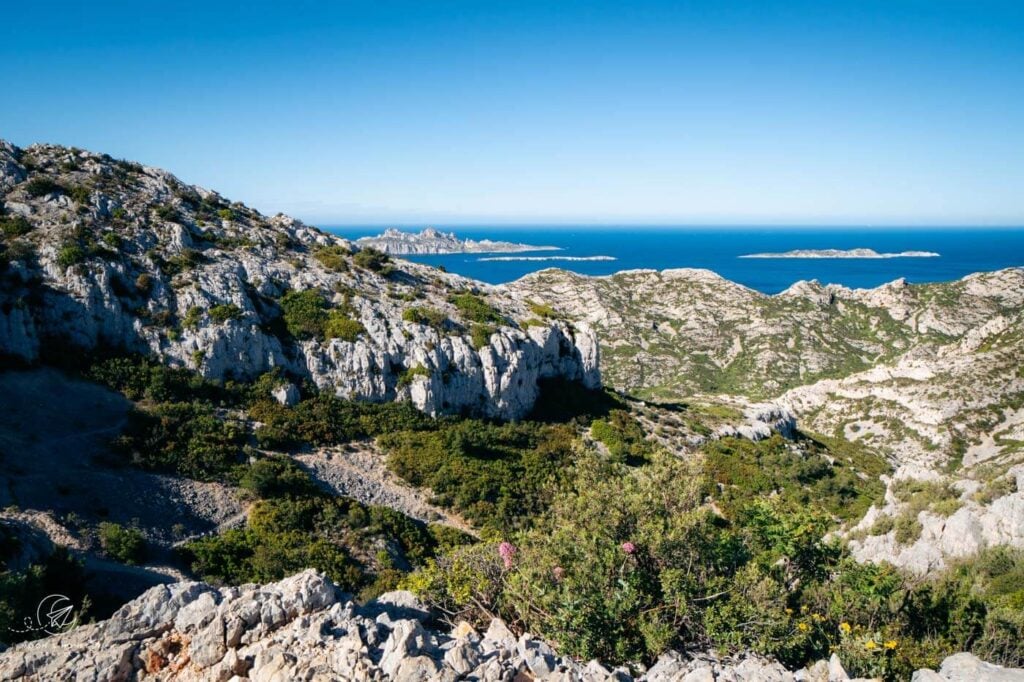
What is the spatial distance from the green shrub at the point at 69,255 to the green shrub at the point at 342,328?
47.6ft

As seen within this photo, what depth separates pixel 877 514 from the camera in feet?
88.8

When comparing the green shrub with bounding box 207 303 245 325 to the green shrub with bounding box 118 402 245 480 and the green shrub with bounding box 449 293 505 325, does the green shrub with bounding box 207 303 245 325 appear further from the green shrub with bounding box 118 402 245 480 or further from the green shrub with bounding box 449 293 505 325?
the green shrub with bounding box 449 293 505 325

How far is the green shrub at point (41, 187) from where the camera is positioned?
122 ft

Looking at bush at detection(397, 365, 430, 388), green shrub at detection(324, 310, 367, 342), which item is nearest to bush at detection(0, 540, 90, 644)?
green shrub at detection(324, 310, 367, 342)

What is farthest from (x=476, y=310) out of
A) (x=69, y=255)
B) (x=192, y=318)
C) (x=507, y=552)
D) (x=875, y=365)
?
(x=875, y=365)

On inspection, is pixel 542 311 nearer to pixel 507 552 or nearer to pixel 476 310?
pixel 476 310

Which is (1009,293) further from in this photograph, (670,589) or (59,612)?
(59,612)

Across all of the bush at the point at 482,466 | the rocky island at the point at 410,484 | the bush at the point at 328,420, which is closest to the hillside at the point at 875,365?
the rocky island at the point at 410,484

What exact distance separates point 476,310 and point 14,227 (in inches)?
1196

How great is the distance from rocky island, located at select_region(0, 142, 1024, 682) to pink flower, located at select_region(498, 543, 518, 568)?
0.30ft

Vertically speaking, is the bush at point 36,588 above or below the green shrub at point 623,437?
above

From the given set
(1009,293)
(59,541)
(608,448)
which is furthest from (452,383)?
(1009,293)

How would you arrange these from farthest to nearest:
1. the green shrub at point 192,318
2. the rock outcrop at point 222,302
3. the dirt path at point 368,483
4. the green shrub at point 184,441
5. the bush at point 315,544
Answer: the green shrub at point 192,318 → the rock outcrop at point 222,302 → the dirt path at point 368,483 → the green shrub at point 184,441 → the bush at point 315,544

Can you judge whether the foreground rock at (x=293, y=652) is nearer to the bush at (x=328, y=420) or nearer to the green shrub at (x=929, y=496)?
the green shrub at (x=929, y=496)
